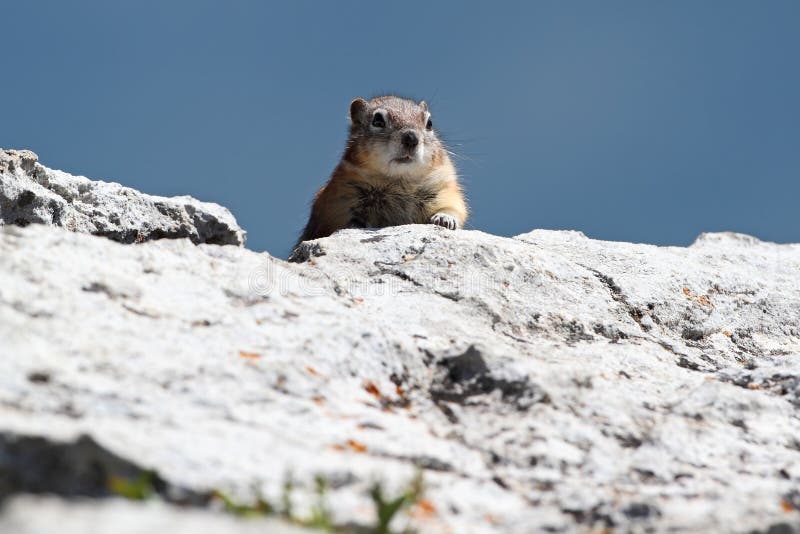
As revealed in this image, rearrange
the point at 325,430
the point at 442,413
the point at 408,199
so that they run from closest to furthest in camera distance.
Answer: the point at 325,430 < the point at 442,413 < the point at 408,199

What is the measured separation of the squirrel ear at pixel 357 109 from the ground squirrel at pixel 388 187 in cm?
81

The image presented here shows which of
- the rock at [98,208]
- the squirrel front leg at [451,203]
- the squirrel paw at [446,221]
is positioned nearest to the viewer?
the rock at [98,208]

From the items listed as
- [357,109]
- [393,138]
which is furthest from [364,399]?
[357,109]

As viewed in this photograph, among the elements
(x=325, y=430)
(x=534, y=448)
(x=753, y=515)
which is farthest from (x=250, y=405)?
(x=753, y=515)

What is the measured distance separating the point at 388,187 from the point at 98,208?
3613mm

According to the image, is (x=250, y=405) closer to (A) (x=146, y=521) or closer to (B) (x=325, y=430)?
(B) (x=325, y=430)

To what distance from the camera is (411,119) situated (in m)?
10.8

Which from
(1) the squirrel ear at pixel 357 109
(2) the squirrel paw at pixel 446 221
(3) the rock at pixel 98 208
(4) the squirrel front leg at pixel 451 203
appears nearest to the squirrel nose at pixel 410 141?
(4) the squirrel front leg at pixel 451 203

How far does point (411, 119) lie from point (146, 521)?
29.7 feet

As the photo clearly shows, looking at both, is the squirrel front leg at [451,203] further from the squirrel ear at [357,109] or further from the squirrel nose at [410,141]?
the squirrel ear at [357,109]

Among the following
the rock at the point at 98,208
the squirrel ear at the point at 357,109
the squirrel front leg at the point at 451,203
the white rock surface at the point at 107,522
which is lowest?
the white rock surface at the point at 107,522

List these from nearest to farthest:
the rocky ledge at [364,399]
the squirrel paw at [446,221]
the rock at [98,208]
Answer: the rocky ledge at [364,399] → the rock at [98,208] → the squirrel paw at [446,221]

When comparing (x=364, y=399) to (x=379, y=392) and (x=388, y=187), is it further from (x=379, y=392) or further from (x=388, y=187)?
(x=388, y=187)

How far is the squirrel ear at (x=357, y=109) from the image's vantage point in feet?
36.6
